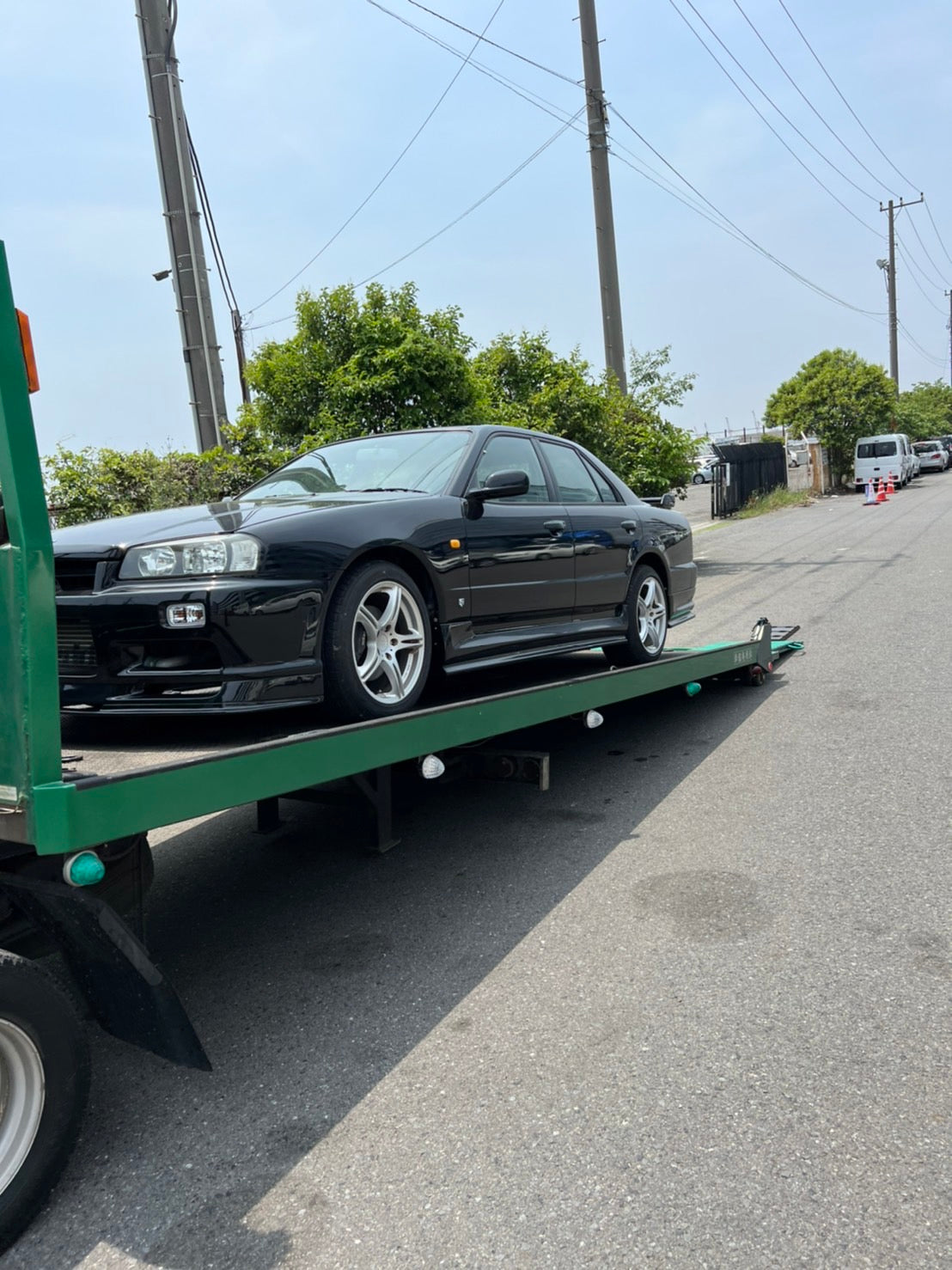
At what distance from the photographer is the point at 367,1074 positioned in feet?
10.2

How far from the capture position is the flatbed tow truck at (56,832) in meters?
2.45

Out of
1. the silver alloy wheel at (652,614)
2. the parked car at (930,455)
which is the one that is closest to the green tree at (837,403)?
the parked car at (930,455)

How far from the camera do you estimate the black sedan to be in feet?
11.5

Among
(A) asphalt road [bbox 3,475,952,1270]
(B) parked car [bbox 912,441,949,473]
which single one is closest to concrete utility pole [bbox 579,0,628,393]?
(A) asphalt road [bbox 3,475,952,1270]

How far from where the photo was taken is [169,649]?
350cm

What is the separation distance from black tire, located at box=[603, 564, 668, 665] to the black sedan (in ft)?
0.89

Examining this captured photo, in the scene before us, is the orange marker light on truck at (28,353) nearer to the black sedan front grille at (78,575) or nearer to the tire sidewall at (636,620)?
the black sedan front grille at (78,575)

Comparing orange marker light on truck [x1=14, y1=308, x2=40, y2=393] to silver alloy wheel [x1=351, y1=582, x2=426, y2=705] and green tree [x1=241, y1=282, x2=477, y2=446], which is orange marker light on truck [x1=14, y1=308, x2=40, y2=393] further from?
green tree [x1=241, y1=282, x2=477, y2=446]

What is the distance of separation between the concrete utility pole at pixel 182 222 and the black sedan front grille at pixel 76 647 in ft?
21.4

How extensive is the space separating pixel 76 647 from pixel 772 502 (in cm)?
2846

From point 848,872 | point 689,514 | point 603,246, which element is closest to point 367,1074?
point 848,872

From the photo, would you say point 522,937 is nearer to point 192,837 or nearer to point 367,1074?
point 367,1074

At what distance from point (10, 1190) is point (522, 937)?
201cm

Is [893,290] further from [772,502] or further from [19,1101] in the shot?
[19,1101]
